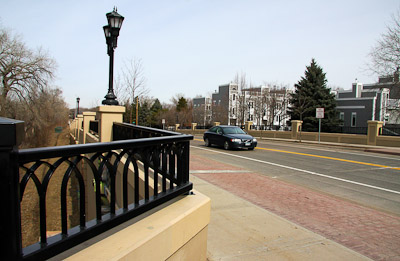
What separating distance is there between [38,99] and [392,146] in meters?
34.4

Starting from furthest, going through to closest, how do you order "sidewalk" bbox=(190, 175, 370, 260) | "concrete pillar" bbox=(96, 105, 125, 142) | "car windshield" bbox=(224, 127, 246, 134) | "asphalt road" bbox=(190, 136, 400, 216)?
1. "car windshield" bbox=(224, 127, 246, 134)
2. "concrete pillar" bbox=(96, 105, 125, 142)
3. "asphalt road" bbox=(190, 136, 400, 216)
4. "sidewalk" bbox=(190, 175, 370, 260)

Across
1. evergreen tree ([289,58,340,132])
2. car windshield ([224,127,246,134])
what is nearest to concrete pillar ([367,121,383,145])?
car windshield ([224,127,246,134])

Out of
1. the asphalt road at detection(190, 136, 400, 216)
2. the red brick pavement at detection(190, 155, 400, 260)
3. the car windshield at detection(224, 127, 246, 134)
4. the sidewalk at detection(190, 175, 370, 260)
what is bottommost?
the asphalt road at detection(190, 136, 400, 216)

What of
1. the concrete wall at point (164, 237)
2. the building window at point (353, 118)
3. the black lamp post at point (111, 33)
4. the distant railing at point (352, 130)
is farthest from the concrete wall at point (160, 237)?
the building window at point (353, 118)

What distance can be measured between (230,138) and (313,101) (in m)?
30.4

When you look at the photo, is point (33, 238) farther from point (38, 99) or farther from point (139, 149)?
point (38, 99)

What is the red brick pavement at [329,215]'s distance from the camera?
4.18 metres

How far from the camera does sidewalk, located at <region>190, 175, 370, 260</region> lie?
366cm

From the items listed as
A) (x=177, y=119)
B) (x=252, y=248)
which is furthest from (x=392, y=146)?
(x=177, y=119)

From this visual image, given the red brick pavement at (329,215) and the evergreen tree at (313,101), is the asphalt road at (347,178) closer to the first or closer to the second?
the red brick pavement at (329,215)

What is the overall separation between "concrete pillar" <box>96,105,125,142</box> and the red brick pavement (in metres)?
3.45

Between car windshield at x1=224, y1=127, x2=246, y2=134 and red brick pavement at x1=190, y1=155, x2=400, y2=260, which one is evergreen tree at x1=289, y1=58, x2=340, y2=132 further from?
red brick pavement at x1=190, y1=155, x2=400, y2=260

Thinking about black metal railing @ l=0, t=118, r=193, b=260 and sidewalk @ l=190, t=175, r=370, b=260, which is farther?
sidewalk @ l=190, t=175, r=370, b=260

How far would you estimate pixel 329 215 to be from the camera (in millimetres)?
5430
